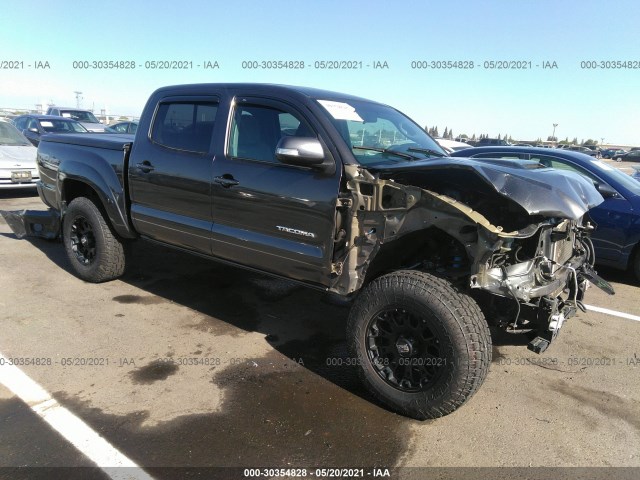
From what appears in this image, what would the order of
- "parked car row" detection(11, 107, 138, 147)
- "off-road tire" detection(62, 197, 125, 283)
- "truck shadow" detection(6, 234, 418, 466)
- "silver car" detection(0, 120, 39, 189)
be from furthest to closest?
"parked car row" detection(11, 107, 138, 147) < "silver car" detection(0, 120, 39, 189) < "off-road tire" detection(62, 197, 125, 283) < "truck shadow" detection(6, 234, 418, 466)

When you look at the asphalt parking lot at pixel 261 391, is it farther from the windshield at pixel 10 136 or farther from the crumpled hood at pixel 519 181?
the windshield at pixel 10 136

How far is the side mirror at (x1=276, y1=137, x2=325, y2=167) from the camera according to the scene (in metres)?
3.00

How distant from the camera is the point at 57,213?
230 inches

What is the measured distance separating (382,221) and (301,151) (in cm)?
69

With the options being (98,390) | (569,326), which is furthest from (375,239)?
(569,326)

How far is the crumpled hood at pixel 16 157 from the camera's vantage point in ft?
Result: 31.4

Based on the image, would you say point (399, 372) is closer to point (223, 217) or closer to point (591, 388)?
point (591, 388)

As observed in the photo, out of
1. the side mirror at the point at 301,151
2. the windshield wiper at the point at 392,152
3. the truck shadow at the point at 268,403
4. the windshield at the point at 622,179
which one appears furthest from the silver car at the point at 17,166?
the windshield at the point at 622,179

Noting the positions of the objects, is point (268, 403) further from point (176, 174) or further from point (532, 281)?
point (176, 174)

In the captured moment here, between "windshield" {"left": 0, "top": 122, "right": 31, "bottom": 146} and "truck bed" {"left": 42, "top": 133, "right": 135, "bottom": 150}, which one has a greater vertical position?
"truck bed" {"left": 42, "top": 133, "right": 135, "bottom": 150}

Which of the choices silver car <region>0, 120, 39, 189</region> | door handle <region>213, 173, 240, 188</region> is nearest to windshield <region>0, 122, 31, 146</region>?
silver car <region>0, 120, 39, 189</region>

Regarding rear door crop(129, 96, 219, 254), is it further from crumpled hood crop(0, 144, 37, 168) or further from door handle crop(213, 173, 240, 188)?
crumpled hood crop(0, 144, 37, 168)

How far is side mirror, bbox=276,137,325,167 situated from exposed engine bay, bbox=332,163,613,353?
0.24 meters

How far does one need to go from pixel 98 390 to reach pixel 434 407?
2.20 metres
